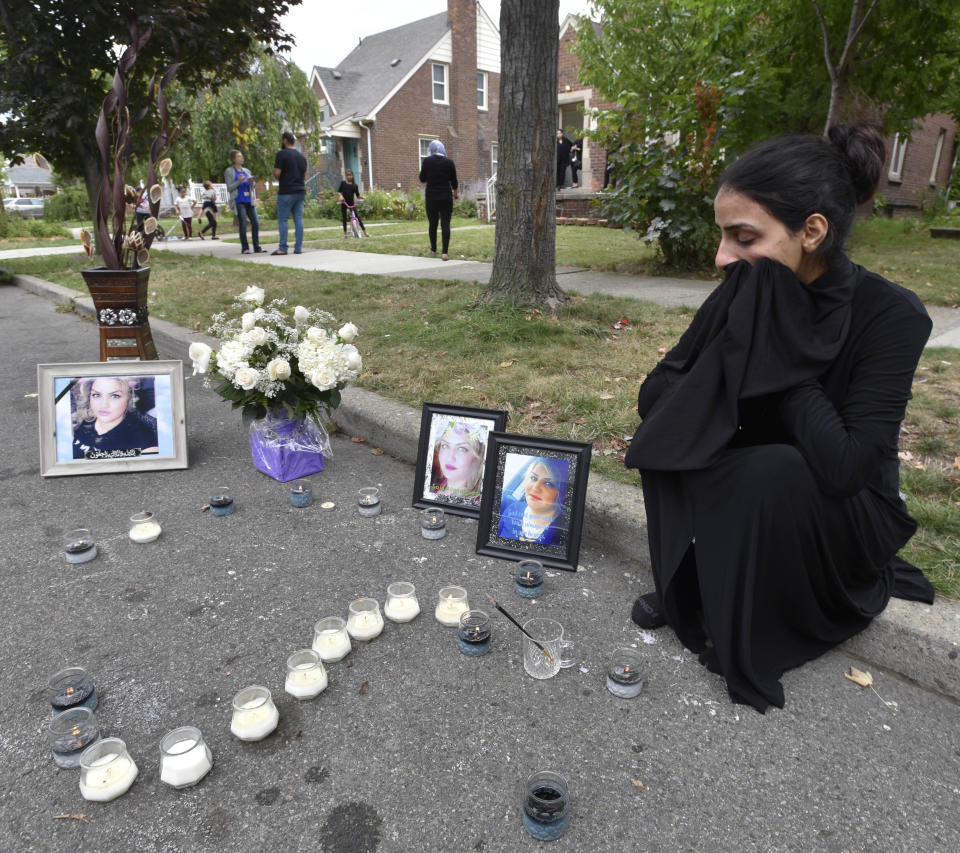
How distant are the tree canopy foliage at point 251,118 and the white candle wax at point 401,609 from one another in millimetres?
25289

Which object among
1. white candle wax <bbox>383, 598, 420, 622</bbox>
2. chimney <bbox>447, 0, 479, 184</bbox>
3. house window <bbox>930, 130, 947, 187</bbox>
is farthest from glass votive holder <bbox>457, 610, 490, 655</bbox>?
chimney <bbox>447, 0, 479, 184</bbox>

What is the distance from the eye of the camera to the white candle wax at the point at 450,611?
243 centimetres

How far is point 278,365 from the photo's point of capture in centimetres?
340

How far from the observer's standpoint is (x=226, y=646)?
232 cm

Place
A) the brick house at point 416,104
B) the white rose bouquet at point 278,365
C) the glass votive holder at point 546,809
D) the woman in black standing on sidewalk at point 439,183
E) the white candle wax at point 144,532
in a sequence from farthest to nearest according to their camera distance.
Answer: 1. the brick house at point 416,104
2. the woman in black standing on sidewalk at point 439,183
3. the white rose bouquet at point 278,365
4. the white candle wax at point 144,532
5. the glass votive holder at point 546,809

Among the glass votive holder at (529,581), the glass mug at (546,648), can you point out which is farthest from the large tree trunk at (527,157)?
the glass mug at (546,648)

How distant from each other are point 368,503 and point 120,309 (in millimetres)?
2665

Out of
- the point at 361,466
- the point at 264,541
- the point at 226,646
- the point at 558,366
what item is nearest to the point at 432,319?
the point at 558,366

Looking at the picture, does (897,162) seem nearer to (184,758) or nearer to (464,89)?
(464,89)

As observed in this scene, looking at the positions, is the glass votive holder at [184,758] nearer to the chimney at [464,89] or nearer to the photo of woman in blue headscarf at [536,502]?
the photo of woman in blue headscarf at [536,502]

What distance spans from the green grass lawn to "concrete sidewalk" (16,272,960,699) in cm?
16

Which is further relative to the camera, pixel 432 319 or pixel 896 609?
pixel 432 319

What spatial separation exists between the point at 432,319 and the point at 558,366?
189 centimetres

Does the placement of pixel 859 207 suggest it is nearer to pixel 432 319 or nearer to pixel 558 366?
pixel 558 366
